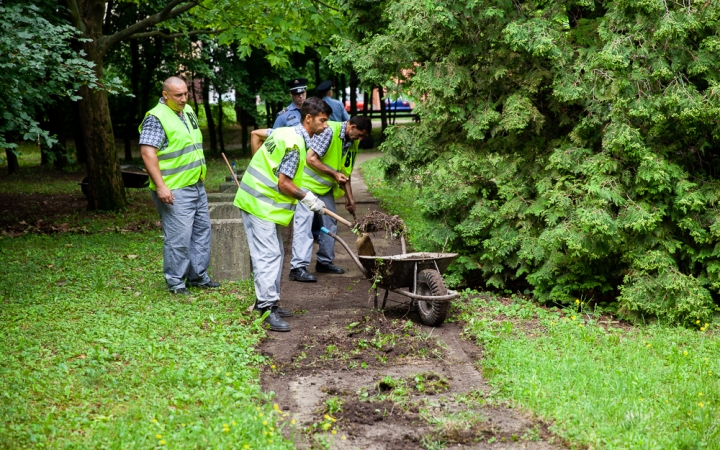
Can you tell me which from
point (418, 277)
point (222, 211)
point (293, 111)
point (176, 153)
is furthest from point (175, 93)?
point (418, 277)

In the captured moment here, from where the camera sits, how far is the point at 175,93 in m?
7.47

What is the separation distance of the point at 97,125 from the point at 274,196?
761 cm

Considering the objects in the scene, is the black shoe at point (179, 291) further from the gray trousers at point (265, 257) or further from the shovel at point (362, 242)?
the shovel at point (362, 242)

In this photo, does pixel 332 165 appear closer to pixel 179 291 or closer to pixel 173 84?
pixel 173 84

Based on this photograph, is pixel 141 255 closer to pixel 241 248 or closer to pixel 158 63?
pixel 241 248

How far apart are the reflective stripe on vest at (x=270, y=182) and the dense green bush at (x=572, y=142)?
6.36 ft

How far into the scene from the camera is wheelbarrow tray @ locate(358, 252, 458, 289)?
657 centimetres

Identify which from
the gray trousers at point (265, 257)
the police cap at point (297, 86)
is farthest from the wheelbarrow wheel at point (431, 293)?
the police cap at point (297, 86)

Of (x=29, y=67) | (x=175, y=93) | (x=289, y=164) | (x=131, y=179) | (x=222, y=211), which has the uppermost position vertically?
(x=29, y=67)

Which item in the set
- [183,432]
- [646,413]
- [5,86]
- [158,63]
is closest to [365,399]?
[183,432]

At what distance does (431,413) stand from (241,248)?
4209mm

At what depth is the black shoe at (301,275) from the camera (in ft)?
27.8

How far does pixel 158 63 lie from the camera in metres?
24.6

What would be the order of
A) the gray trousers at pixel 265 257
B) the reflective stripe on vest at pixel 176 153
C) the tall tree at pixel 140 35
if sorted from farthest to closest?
1. the tall tree at pixel 140 35
2. the reflective stripe on vest at pixel 176 153
3. the gray trousers at pixel 265 257
